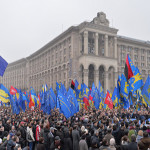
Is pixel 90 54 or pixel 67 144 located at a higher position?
pixel 90 54

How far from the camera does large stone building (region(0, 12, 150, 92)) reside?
5341 centimetres

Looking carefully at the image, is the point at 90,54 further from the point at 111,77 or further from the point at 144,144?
the point at 144,144

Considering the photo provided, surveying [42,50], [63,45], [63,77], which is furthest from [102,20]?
[42,50]

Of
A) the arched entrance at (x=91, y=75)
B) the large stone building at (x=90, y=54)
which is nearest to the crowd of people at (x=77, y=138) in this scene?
the large stone building at (x=90, y=54)

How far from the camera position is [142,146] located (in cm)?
530

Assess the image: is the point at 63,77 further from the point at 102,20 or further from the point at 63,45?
the point at 102,20

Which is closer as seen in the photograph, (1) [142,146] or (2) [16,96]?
(1) [142,146]

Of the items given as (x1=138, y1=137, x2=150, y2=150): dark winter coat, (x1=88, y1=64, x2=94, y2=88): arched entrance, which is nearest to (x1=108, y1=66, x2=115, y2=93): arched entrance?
(x1=88, y1=64, x2=94, y2=88): arched entrance

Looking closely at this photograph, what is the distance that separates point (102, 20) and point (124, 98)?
147 ft

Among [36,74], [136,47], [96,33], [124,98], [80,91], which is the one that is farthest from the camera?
[36,74]

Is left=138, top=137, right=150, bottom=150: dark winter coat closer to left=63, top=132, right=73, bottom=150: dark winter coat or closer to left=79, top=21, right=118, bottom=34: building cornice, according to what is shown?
left=63, top=132, right=73, bottom=150: dark winter coat

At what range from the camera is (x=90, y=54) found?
2073 inches

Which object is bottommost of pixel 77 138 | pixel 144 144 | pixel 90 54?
pixel 77 138

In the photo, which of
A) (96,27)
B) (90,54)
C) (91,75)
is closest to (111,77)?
(91,75)
